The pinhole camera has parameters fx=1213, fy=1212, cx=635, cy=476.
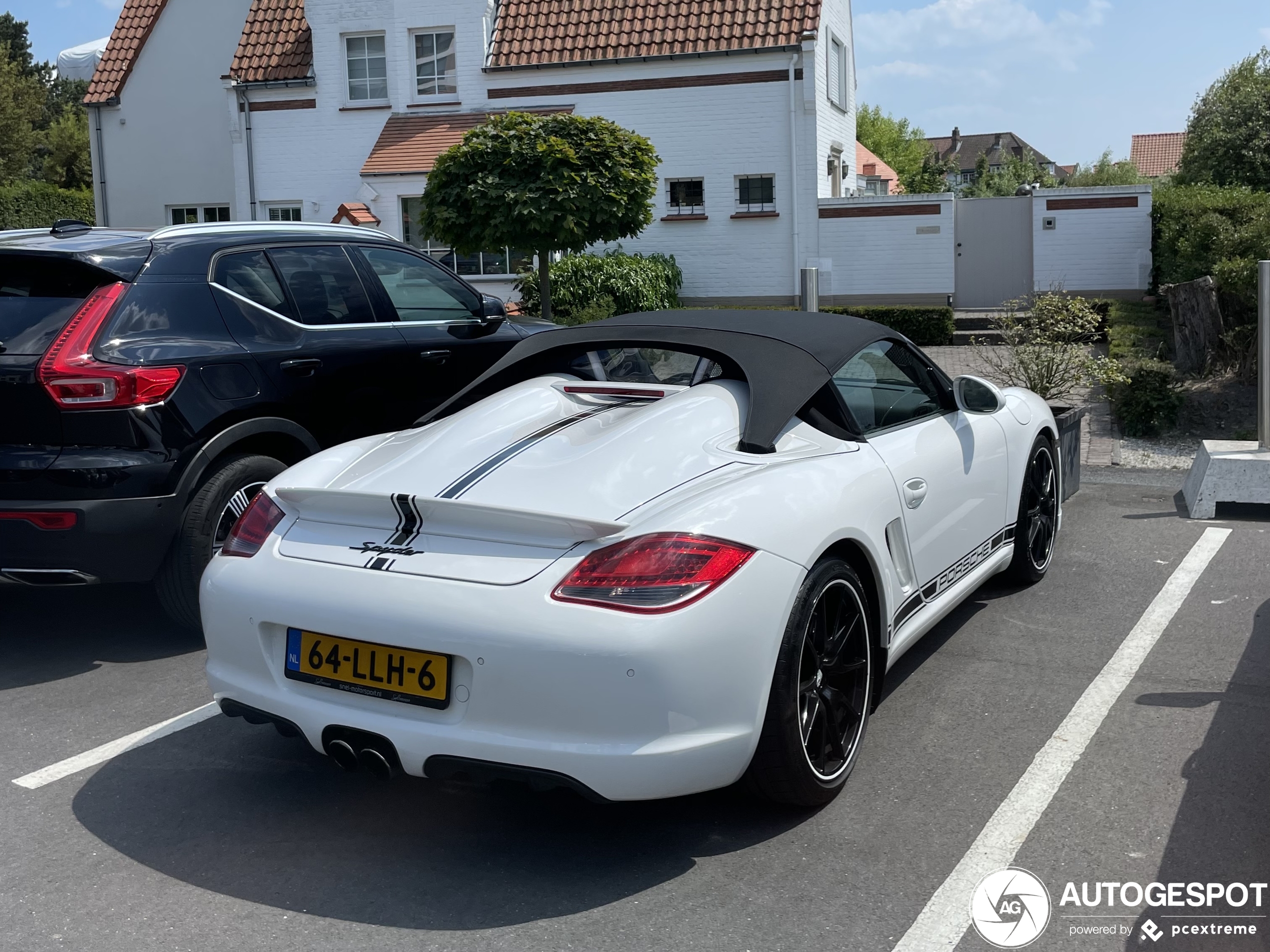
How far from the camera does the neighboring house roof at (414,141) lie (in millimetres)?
24344

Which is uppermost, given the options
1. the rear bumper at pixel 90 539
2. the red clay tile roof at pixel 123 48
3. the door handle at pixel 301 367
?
the red clay tile roof at pixel 123 48

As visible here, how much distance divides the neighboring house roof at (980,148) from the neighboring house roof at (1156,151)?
768 inches

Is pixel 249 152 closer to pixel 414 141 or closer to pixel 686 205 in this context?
pixel 414 141

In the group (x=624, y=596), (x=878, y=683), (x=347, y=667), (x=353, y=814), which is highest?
(x=624, y=596)

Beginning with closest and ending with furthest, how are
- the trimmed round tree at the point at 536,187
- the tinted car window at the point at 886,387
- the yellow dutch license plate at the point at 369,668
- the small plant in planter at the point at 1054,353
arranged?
1. the yellow dutch license plate at the point at 369,668
2. the tinted car window at the point at 886,387
3. the small plant in planter at the point at 1054,353
4. the trimmed round tree at the point at 536,187

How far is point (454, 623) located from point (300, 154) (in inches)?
985

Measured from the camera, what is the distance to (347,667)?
131 inches

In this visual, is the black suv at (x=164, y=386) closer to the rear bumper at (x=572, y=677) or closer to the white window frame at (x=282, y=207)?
the rear bumper at (x=572, y=677)

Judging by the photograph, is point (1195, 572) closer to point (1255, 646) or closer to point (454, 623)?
point (1255, 646)

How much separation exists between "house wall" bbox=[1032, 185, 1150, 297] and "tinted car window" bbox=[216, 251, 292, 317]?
1988cm

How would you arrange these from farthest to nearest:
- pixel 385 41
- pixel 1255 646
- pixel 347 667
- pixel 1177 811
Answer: pixel 385 41, pixel 1255 646, pixel 1177 811, pixel 347 667

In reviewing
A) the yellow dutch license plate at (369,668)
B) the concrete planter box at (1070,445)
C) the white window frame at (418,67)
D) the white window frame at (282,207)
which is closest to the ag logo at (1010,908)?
the yellow dutch license plate at (369,668)

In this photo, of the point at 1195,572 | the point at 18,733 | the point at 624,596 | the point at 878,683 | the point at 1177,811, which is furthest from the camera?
the point at 1195,572

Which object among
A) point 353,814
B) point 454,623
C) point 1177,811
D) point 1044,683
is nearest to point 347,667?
point 454,623
